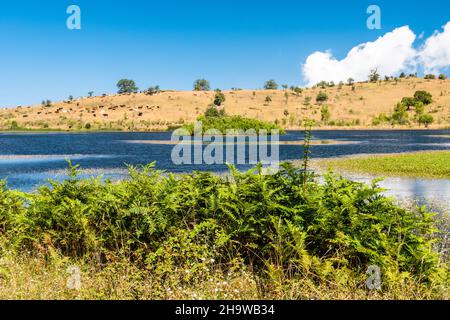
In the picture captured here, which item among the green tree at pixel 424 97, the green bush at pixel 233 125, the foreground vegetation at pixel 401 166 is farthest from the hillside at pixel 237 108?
the foreground vegetation at pixel 401 166

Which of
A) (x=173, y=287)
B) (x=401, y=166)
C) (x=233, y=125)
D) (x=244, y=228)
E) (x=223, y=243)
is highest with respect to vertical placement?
(x=233, y=125)

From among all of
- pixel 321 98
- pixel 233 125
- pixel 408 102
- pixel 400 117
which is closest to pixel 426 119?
pixel 400 117

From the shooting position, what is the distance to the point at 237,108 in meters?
153

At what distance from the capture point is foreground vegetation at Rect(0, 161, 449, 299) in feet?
24.9

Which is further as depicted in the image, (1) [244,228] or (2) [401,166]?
(2) [401,166]

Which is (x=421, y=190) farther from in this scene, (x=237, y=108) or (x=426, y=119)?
(x=237, y=108)

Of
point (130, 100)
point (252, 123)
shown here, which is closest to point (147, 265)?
point (252, 123)

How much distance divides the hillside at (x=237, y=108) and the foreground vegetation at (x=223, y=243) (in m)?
110

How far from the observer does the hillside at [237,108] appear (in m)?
132

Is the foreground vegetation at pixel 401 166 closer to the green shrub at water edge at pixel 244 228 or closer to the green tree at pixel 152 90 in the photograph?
the green shrub at water edge at pixel 244 228

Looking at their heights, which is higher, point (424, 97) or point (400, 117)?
point (424, 97)

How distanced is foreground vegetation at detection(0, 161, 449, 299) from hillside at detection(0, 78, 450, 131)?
109878mm

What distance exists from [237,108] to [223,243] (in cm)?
14584

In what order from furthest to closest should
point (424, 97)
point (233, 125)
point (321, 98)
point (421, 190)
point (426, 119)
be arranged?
point (321, 98) < point (424, 97) < point (426, 119) < point (233, 125) < point (421, 190)
